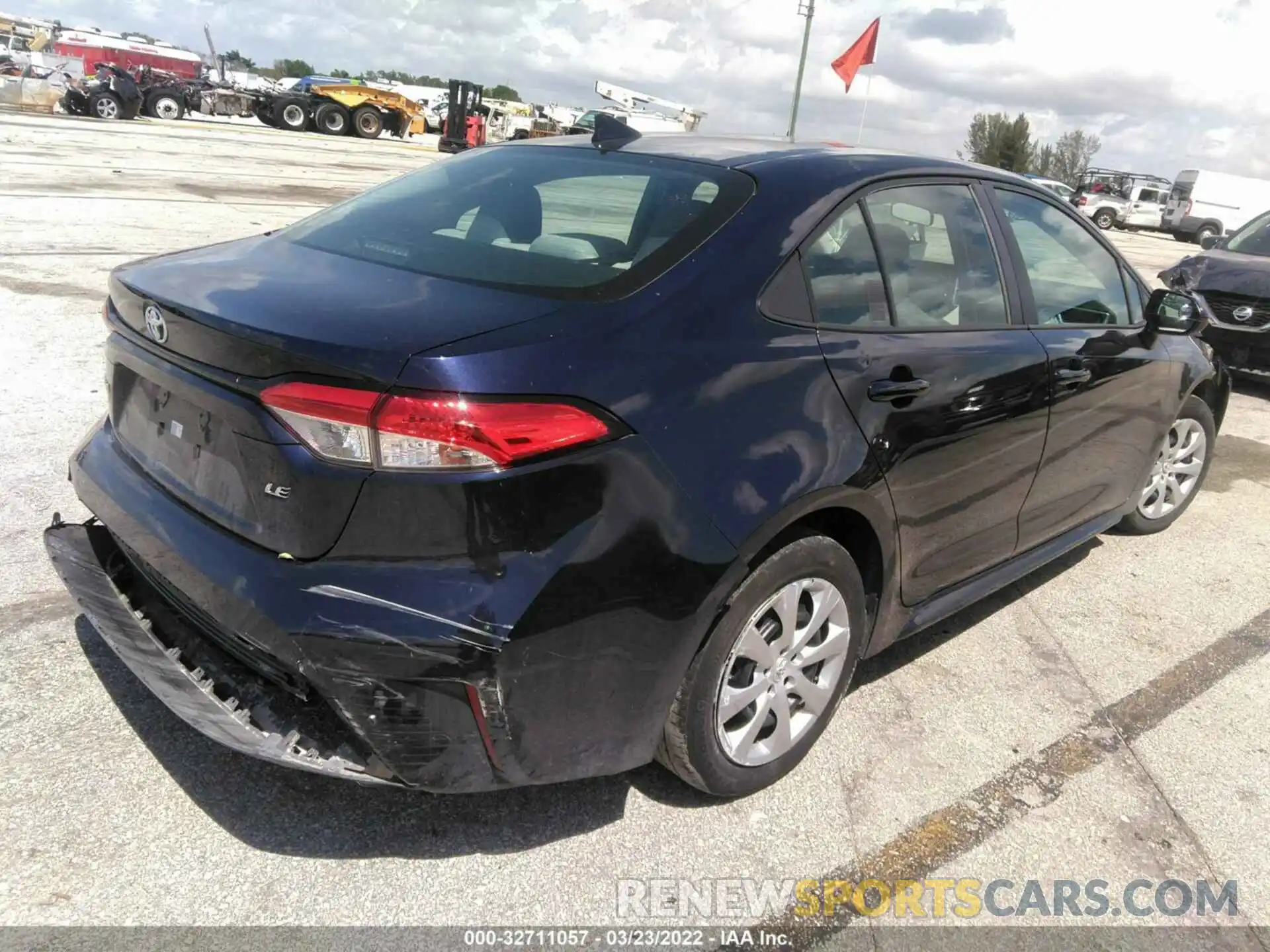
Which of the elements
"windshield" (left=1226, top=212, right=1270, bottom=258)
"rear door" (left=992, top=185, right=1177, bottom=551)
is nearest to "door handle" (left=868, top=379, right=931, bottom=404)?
"rear door" (left=992, top=185, right=1177, bottom=551)

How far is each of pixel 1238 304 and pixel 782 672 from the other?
→ 7.35 meters

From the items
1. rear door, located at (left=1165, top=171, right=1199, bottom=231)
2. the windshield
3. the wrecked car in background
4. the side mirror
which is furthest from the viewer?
rear door, located at (left=1165, top=171, right=1199, bottom=231)

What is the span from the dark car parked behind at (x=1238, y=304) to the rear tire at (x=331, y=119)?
1271 inches

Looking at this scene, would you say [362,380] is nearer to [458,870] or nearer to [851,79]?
[458,870]

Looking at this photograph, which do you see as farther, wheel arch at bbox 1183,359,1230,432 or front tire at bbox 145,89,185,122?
front tire at bbox 145,89,185,122

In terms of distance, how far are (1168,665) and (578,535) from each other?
2.76m

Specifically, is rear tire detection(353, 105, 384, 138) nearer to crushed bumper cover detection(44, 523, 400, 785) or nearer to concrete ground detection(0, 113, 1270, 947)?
concrete ground detection(0, 113, 1270, 947)

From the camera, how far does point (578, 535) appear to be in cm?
199

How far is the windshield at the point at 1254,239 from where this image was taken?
8.78 meters

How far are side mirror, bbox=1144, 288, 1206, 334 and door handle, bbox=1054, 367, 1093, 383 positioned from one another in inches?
25.4

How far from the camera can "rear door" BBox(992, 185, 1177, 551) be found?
133 inches

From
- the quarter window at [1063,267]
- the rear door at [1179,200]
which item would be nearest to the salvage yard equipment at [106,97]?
the quarter window at [1063,267]

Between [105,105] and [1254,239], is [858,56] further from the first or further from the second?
[105,105]

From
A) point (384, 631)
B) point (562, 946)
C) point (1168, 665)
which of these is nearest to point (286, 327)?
point (384, 631)
